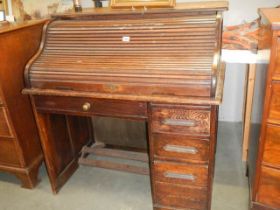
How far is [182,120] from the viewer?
1.41 m

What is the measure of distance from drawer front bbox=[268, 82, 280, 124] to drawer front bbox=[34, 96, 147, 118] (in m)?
0.61

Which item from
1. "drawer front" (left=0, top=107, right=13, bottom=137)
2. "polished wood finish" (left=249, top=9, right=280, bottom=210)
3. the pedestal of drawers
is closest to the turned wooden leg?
"drawer front" (left=0, top=107, right=13, bottom=137)

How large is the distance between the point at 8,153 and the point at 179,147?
4.09ft

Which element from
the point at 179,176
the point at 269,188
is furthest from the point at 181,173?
the point at 269,188

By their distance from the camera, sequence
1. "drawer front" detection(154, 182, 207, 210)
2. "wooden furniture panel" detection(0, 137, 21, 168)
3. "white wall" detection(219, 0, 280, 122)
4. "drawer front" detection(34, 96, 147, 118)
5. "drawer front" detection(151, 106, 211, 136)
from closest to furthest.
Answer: "drawer front" detection(151, 106, 211, 136) → "drawer front" detection(34, 96, 147, 118) → "drawer front" detection(154, 182, 207, 210) → "wooden furniture panel" detection(0, 137, 21, 168) → "white wall" detection(219, 0, 280, 122)

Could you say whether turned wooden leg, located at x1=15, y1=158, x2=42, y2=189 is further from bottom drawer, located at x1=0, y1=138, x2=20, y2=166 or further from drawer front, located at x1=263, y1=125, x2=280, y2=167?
drawer front, located at x1=263, y1=125, x2=280, y2=167

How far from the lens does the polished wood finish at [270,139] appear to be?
1.24 meters

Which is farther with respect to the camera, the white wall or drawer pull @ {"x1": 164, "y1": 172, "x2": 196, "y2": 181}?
the white wall

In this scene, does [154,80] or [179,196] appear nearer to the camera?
[154,80]

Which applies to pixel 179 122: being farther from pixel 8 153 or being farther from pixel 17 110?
pixel 8 153

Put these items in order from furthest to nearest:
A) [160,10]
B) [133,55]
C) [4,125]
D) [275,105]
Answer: [4,125]
[160,10]
[133,55]
[275,105]

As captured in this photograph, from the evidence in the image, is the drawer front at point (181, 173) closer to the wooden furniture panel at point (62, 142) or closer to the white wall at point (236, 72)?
the wooden furniture panel at point (62, 142)

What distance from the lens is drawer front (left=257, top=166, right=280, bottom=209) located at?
1462 millimetres

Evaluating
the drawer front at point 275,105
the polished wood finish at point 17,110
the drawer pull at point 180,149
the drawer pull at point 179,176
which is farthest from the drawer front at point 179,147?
the polished wood finish at point 17,110
